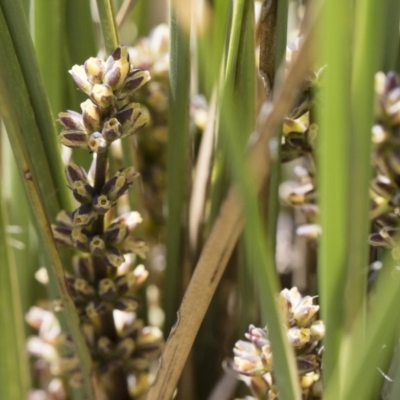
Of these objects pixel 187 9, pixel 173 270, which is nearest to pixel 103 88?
pixel 187 9

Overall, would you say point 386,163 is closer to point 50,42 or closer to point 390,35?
point 390,35

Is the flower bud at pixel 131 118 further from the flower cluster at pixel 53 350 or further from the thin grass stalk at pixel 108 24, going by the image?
the flower cluster at pixel 53 350

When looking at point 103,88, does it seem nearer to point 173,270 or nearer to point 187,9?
point 187,9

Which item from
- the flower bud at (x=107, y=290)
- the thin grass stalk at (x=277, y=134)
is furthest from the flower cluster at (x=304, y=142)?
the flower bud at (x=107, y=290)

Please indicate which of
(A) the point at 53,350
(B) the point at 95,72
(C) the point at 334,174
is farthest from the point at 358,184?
(A) the point at 53,350

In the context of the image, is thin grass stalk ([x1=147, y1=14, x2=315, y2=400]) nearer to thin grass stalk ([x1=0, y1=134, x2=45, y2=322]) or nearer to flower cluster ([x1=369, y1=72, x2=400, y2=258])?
flower cluster ([x1=369, y1=72, x2=400, y2=258])
